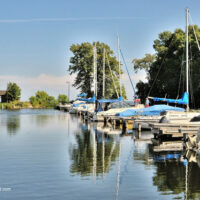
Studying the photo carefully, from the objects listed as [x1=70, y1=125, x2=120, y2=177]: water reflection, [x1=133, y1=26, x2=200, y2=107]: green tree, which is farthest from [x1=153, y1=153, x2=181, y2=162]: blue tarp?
[x1=133, y1=26, x2=200, y2=107]: green tree

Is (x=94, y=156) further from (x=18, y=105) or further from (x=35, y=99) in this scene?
(x=35, y=99)

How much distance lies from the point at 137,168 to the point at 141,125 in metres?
20.5

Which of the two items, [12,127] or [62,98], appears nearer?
[12,127]

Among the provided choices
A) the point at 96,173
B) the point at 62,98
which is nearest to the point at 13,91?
the point at 62,98

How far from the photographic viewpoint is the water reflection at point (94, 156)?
65.4 feet

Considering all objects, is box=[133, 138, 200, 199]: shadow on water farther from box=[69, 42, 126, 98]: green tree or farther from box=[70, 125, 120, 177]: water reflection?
box=[69, 42, 126, 98]: green tree

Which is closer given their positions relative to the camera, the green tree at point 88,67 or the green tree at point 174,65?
the green tree at point 174,65

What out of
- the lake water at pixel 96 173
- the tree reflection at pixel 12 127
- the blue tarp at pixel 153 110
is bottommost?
the lake water at pixel 96 173

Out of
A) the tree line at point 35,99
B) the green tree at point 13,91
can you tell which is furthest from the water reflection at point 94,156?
the green tree at point 13,91

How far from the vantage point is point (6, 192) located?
15.4 meters

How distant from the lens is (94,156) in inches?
971

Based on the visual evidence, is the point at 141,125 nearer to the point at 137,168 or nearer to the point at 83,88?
the point at 137,168

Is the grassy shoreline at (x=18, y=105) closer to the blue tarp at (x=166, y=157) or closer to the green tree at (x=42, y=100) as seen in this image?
the green tree at (x=42, y=100)

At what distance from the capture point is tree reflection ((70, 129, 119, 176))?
20000 mm
